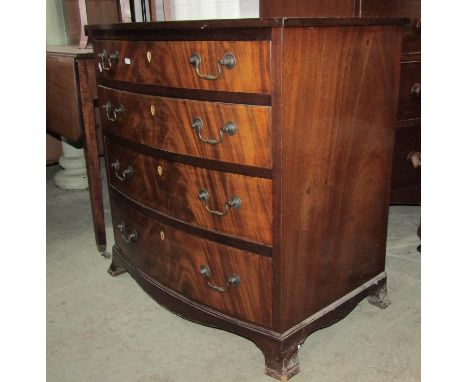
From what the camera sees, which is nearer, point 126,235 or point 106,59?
point 106,59

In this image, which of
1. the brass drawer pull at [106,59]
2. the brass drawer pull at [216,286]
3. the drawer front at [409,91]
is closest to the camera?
the brass drawer pull at [216,286]

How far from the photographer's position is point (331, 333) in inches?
64.1

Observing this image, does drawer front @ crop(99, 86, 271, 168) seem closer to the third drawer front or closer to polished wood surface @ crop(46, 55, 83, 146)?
the third drawer front

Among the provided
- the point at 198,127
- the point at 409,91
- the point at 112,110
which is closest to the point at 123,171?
the point at 112,110

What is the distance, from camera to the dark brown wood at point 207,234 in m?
1.33

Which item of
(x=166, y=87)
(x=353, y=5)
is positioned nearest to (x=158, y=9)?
(x=353, y=5)

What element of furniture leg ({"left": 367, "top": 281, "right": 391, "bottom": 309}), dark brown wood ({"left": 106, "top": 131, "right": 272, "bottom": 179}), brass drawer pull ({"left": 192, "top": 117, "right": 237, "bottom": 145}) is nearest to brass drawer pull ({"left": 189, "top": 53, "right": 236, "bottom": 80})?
brass drawer pull ({"left": 192, "top": 117, "right": 237, "bottom": 145})

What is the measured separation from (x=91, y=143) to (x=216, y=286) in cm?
95

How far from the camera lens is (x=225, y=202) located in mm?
1354

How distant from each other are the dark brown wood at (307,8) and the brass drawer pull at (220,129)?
0.93 m

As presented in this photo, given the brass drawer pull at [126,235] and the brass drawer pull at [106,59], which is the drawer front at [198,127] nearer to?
the brass drawer pull at [106,59]

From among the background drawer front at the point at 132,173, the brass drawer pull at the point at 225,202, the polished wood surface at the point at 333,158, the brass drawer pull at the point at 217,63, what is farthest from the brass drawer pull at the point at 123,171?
the polished wood surface at the point at 333,158

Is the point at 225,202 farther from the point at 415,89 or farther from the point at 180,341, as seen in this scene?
the point at 415,89
